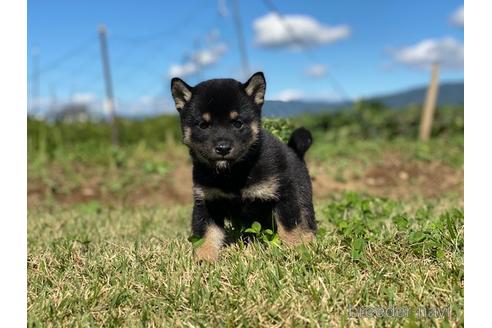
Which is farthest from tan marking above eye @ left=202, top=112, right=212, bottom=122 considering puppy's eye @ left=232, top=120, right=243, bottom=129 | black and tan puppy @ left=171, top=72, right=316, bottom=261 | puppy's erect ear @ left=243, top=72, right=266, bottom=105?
puppy's erect ear @ left=243, top=72, right=266, bottom=105

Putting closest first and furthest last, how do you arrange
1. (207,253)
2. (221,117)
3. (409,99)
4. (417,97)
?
1. (221,117)
2. (207,253)
3. (417,97)
4. (409,99)

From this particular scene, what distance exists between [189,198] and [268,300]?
738 cm

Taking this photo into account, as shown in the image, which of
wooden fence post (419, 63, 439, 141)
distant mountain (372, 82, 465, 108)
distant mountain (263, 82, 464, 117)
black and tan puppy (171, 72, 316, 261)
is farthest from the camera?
distant mountain (372, 82, 465, 108)

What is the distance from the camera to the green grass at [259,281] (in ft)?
10.0

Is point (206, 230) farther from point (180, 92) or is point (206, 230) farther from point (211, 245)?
point (180, 92)

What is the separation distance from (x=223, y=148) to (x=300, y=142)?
138 cm

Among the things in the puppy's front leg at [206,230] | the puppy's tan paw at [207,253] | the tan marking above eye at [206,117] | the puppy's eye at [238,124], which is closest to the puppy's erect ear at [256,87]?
the puppy's eye at [238,124]

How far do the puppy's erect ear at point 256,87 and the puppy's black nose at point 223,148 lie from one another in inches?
19.3

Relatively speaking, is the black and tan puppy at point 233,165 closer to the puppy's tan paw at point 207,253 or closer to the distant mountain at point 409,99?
the puppy's tan paw at point 207,253

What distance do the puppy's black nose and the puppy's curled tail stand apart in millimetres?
1287

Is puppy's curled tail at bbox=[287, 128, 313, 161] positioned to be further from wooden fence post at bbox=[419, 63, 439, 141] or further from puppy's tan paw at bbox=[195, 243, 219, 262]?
wooden fence post at bbox=[419, 63, 439, 141]

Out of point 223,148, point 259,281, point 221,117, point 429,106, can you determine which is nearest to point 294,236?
point 259,281

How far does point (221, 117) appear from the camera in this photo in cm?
399

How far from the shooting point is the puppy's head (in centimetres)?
393
